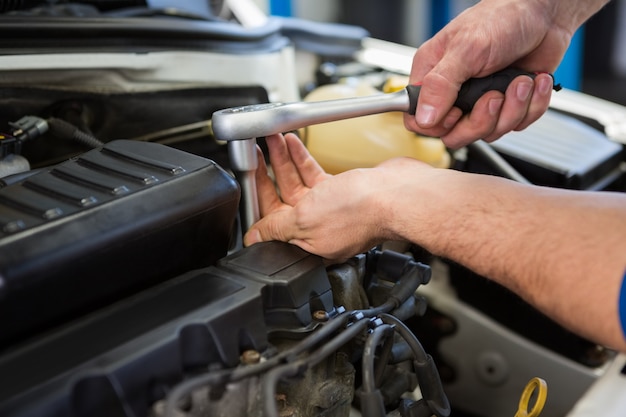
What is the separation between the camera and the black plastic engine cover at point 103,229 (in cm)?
62

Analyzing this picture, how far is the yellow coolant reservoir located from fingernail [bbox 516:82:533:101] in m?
0.25

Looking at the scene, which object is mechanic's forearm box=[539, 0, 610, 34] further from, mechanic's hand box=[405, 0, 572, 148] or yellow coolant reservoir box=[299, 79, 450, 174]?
yellow coolant reservoir box=[299, 79, 450, 174]

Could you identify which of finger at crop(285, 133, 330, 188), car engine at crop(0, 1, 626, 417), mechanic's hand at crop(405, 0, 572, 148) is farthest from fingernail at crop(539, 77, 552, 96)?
finger at crop(285, 133, 330, 188)

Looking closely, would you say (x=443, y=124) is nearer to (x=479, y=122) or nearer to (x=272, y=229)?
(x=479, y=122)

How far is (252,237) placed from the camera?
2.89ft

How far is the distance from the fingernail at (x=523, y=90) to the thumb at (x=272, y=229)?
386 millimetres

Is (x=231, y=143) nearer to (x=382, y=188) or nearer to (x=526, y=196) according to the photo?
(x=382, y=188)

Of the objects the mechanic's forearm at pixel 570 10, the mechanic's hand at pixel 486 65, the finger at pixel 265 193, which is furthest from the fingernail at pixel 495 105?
the finger at pixel 265 193

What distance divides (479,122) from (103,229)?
0.59 metres

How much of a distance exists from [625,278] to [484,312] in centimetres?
64

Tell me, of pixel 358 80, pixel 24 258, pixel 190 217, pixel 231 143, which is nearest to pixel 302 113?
pixel 231 143

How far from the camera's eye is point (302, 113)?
85 cm

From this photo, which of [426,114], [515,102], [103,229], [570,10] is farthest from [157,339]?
[570,10]

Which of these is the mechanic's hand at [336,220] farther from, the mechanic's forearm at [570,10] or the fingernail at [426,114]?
the mechanic's forearm at [570,10]
